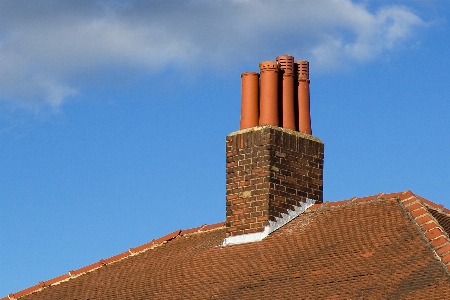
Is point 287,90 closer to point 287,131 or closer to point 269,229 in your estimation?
point 287,131

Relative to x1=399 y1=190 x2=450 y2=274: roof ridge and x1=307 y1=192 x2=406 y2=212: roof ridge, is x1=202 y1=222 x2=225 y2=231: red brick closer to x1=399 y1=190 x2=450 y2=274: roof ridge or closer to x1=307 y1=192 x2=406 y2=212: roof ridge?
x1=307 y1=192 x2=406 y2=212: roof ridge

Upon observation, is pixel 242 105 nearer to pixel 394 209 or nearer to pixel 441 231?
pixel 394 209

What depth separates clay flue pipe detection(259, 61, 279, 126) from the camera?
21.5 meters

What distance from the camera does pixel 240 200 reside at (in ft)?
69.2

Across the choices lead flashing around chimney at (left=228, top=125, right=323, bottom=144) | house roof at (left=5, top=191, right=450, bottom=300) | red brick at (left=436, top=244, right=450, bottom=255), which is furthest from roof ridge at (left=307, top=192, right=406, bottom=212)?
red brick at (left=436, top=244, right=450, bottom=255)

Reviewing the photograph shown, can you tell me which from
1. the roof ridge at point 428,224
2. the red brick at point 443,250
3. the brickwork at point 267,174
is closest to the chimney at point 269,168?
the brickwork at point 267,174

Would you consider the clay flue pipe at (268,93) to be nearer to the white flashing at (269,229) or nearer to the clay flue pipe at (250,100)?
the clay flue pipe at (250,100)

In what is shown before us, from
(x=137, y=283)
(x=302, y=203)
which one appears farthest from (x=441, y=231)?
(x=137, y=283)

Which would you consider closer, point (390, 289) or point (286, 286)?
point (390, 289)

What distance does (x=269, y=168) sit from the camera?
20.8 meters

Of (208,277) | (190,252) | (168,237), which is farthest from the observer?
(168,237)

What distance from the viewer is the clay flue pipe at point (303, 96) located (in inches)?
861

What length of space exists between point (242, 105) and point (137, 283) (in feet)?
13.0

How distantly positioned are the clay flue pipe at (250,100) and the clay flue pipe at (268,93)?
0.35 feet
